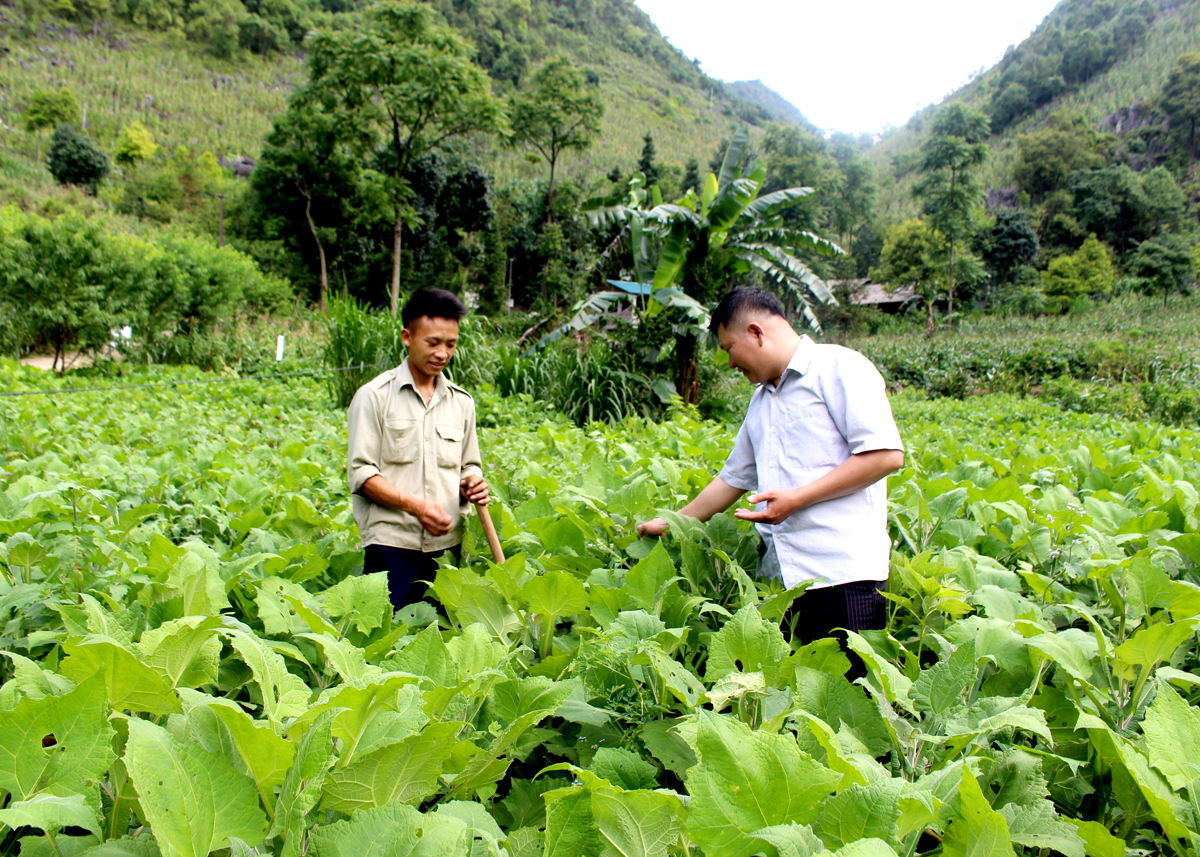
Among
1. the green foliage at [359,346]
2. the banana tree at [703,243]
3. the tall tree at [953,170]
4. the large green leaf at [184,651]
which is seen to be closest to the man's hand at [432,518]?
the large green leaf at [184,651]

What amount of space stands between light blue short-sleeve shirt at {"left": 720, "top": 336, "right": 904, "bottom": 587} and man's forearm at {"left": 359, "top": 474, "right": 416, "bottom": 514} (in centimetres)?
116

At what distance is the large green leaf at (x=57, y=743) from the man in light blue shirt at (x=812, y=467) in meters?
1.43

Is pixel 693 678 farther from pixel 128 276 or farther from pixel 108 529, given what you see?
pixel 128 276

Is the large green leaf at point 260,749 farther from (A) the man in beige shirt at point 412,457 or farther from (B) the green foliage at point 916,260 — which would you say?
(B) the green foliage at point 916,260

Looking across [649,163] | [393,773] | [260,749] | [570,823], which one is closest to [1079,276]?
[649,163]

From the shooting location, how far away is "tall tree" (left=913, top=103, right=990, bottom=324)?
37.0 metres

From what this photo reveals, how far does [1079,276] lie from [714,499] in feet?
169

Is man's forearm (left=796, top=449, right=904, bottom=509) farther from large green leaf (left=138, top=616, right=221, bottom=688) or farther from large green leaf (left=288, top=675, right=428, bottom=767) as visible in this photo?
large green leaf (left=138, top=616, right=221, bottom=688)

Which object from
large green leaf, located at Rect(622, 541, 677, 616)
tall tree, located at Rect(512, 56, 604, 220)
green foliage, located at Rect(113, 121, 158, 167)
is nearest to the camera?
large green leaf, located at Rect(622, 541, 677, 616)

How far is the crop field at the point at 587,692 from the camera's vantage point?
0.76 metres

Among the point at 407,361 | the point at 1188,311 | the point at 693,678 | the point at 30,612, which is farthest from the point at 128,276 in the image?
the point at 1188,311

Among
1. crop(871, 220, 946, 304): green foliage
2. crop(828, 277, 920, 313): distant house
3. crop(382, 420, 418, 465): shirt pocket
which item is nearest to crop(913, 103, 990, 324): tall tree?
crop(871, 220, 946, 304): green foliage

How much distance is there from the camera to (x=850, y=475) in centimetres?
199

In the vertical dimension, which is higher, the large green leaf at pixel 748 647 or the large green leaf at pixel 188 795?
the large green leaf at pixel 188 795
